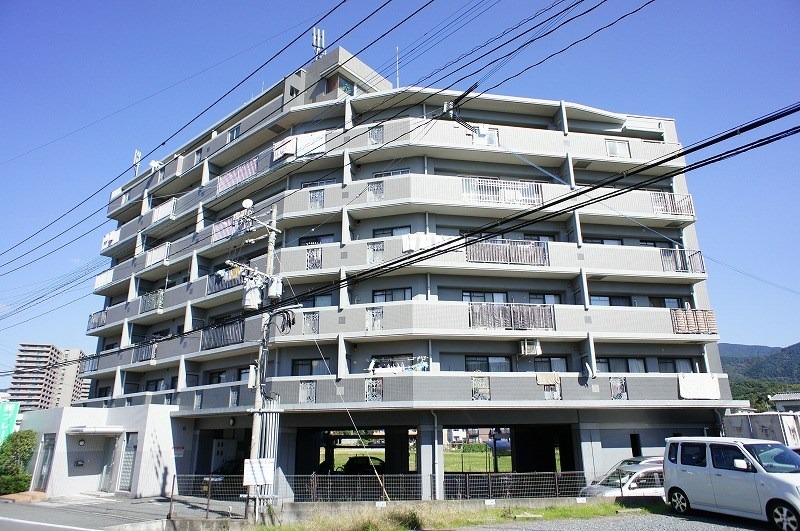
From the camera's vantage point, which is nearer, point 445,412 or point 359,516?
point 359,516

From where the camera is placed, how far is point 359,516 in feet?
43.4

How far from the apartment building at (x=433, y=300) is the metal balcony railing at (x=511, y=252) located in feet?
0.32

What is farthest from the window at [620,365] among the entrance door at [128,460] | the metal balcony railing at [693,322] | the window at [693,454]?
the entrance door at [128,460]

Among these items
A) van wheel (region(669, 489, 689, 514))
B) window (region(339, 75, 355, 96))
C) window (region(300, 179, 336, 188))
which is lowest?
van wheel (region(669, 489, 689, 514))

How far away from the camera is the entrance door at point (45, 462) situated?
24.8 meters

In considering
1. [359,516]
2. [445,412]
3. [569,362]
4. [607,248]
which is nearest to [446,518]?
[359,516]

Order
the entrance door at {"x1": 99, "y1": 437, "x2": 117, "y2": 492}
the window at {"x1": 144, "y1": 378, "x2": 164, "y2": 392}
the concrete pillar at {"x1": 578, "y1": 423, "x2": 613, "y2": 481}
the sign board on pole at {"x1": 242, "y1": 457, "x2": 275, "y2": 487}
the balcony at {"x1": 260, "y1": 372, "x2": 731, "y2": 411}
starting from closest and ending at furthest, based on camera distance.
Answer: the sign board on pole at {"x1": 242, "y1": 457, "x2": 275, "y2": 487} < the balcony at {"x1": 260, "y1": 372, "x2": 731, "y2": 411} < the concrete pillar at {"x1": 578, "y1": 423, "x2": 613, "y2": 481} < the entrance door at {"x1": 99, "y1": 437, "x2": 117, "y2": 492} < the window at {"x1": 144, "y1": 378, "x2": 164, "y2": 392}

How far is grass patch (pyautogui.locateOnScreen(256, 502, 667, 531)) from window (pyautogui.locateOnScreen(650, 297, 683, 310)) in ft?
40.5

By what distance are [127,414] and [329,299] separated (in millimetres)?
12226

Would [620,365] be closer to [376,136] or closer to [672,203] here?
[672,203]

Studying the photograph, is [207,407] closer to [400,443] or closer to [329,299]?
[329,299]

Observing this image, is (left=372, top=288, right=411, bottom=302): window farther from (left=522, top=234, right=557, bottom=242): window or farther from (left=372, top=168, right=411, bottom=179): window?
(left=522, top=234, right=557, bottom=242): window

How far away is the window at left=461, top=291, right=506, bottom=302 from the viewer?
22397mm

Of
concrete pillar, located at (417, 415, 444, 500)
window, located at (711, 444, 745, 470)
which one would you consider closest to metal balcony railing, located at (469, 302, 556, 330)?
concrete pillar, located at (417, 415, 444, 500)
